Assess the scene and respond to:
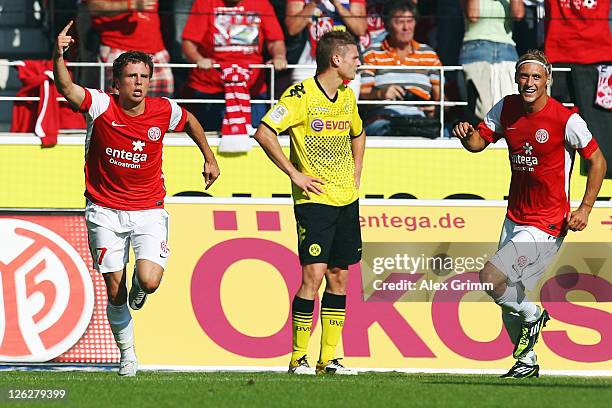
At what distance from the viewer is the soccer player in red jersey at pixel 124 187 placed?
32.3ft

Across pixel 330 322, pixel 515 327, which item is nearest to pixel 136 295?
pixel 330 322

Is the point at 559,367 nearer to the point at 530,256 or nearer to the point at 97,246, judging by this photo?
the point at 530,256

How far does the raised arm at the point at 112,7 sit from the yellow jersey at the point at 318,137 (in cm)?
418

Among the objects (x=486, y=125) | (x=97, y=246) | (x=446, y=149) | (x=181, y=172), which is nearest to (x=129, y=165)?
(x=97, y=246)

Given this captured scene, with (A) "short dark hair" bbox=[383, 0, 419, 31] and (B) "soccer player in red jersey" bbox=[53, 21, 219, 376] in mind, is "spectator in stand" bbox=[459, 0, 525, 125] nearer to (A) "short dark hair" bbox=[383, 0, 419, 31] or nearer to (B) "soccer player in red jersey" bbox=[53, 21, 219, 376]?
(A) "short dark hair" bbox=[383, 0, 419, 31]

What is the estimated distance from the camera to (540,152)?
9.90 meters

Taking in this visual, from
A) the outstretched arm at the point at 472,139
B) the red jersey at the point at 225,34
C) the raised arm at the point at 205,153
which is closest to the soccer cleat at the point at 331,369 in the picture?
the raised arm at the point at 205,153

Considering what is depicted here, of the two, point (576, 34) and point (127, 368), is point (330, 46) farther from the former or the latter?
point (576, 34)

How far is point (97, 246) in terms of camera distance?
9.92 meters

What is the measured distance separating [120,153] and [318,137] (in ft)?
4.59

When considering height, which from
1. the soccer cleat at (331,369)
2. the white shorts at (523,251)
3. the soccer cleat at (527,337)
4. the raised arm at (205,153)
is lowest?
the soccer cleat at (331,369)

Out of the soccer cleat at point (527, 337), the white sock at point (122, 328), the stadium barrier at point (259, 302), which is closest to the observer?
the white sock at point (122, 328)

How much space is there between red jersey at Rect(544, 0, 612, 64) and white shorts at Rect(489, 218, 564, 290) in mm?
3901

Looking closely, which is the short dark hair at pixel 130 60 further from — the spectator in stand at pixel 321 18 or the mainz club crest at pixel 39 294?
the spectator in stand at pixel 321 18
